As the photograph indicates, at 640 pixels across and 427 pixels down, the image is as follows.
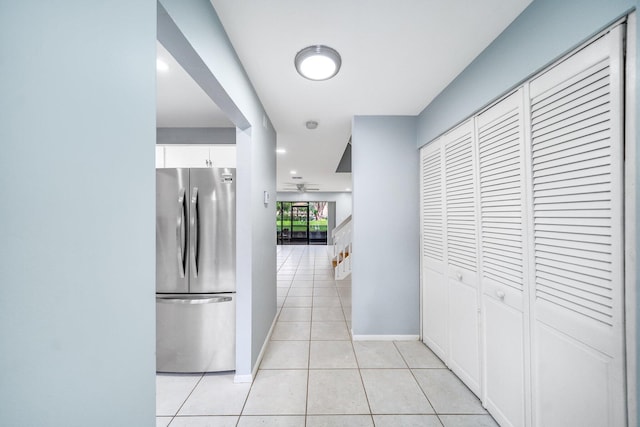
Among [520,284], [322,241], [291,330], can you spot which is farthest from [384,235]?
[322,241]

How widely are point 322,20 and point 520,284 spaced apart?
1.94 meters

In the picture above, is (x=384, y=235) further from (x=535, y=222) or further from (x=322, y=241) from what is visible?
(x=322, y=241)

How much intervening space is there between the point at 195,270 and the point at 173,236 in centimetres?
37

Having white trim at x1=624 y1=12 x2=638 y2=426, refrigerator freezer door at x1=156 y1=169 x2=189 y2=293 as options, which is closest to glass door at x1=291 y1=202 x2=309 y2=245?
refrigerator freezer door at x1=156 y1=169 x2=189 y2=293

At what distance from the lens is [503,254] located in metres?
1.61

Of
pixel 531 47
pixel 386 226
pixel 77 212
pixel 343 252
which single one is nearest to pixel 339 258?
pixel 343 252

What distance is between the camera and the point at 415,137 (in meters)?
2.84

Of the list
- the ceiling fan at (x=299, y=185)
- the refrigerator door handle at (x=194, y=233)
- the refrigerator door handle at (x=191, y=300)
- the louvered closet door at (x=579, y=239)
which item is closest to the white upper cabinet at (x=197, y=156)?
the refrigerator door handle at (x=194, y=233)

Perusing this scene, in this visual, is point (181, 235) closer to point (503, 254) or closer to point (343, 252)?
point (503, 254)

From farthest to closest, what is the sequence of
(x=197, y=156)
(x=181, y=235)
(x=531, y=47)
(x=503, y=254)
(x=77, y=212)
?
(x=197, y=156) → (x=181, y=235) → (x=503, y=254) → (x=531, y=47) → (x=77, y=212)

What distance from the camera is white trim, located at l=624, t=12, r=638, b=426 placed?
0.94m

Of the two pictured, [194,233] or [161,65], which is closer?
[161,65]

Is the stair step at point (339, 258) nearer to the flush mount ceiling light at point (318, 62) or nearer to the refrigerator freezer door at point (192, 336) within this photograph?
the refrigerator freezer door at point (192, 336)

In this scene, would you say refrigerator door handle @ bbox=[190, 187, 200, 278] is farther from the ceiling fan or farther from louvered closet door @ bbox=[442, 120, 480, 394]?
the ceiling fan
